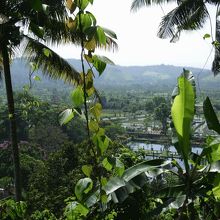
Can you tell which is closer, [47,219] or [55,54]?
[47,219]

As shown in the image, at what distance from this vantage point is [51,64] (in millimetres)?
7043

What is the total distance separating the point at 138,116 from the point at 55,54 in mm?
74943

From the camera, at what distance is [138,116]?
81562mm

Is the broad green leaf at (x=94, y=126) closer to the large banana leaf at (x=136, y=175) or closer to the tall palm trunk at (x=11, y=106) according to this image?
the large banana leaf at (x=136, y=175)

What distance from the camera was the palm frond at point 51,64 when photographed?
269 inches

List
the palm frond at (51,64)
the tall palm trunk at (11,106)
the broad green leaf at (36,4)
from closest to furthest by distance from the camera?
the broad green leaf at (36,4), the tall palm trunk at (11,106), the palm frond at (51,64)

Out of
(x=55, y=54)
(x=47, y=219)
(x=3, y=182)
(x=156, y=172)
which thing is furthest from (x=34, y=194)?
(x=156, y=172)

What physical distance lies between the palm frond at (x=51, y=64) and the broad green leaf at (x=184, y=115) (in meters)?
5.75

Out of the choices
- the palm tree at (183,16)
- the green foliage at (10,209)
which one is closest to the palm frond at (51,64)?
the palm tree at (183,16)

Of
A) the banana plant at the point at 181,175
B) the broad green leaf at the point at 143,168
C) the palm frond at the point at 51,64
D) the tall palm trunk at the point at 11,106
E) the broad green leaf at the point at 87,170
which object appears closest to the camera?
the broad green leaf at the point at 87,170

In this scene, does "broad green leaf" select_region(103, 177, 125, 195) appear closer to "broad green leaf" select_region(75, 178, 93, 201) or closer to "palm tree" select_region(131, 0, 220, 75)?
"broad green leaf" select_region(75, 178, 93, 201)

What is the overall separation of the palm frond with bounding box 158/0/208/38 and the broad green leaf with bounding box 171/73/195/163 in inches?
316

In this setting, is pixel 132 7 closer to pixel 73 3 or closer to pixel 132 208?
pixel 132 208

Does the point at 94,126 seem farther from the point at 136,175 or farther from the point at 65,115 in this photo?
the point at 136,175
